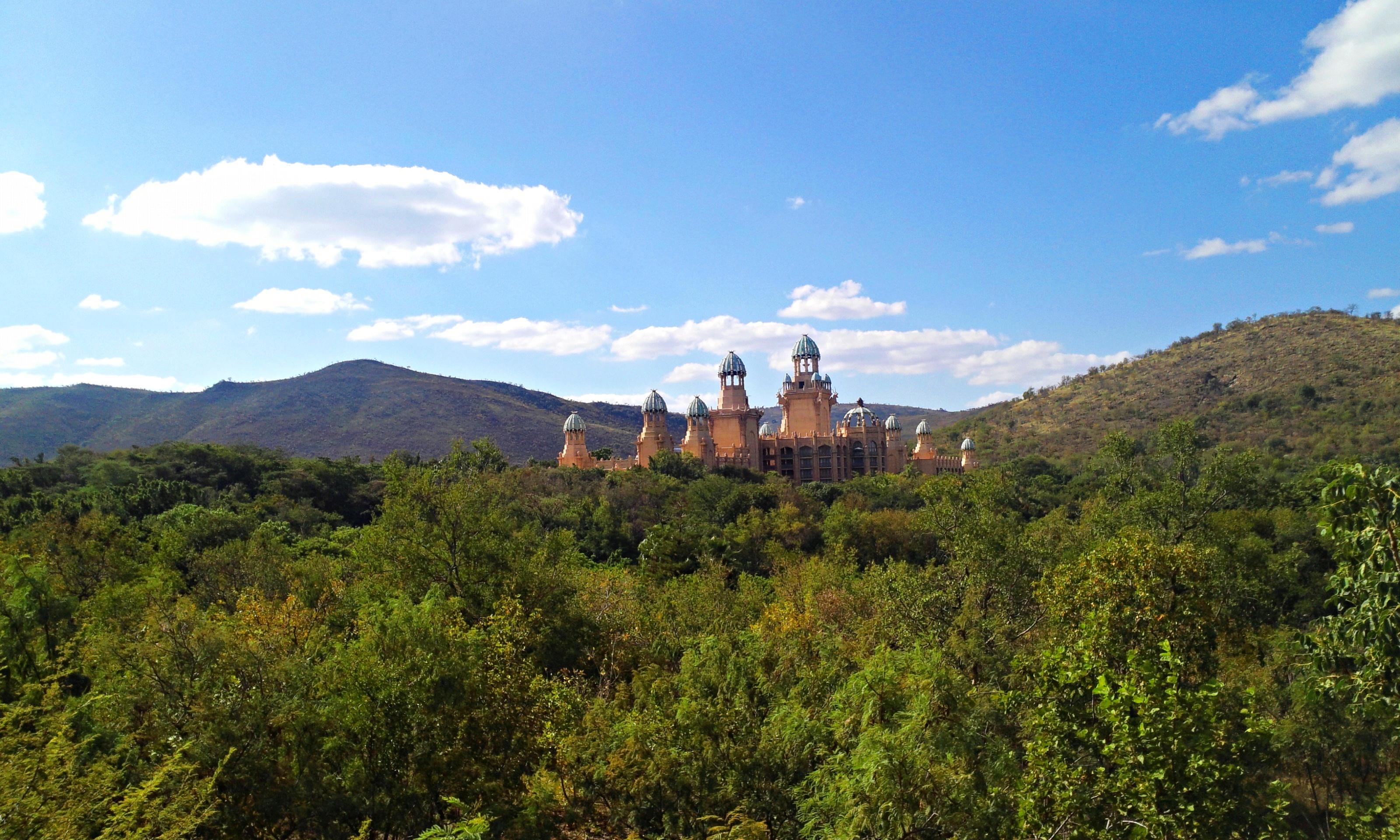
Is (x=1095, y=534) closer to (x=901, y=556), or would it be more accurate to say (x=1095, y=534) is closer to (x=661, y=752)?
(x=901, y=556)

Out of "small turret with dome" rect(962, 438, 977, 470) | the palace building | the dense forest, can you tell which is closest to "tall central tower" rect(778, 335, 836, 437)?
the palace building

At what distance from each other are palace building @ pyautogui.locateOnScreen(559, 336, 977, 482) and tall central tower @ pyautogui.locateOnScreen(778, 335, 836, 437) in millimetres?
54

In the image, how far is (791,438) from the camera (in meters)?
70.4

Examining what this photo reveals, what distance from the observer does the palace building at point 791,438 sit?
66125 mm

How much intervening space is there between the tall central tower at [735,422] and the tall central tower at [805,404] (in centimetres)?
296

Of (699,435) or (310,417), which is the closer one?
(699,435)

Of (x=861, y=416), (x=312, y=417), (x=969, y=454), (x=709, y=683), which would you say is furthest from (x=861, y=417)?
(x=312, y=417)

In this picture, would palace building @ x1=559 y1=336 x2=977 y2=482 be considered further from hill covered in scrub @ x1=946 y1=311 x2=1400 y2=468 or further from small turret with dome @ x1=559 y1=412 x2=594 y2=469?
hill covered in scrub @ x1=946 y1=311 x2=1400 y2=468

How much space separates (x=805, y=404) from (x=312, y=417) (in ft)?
279

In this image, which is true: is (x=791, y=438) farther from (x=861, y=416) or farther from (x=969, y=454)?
(x=969, y=454)

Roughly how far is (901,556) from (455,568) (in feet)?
95.8

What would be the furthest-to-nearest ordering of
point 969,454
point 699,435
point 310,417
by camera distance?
point 310,417
point 969,454
point 699,435

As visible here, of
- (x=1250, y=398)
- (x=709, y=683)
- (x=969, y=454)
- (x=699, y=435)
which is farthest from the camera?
(x=1250, y=398)

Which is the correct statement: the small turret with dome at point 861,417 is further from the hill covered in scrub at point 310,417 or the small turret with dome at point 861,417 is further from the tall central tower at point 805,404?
the hill covered in scrub at point 310,417
